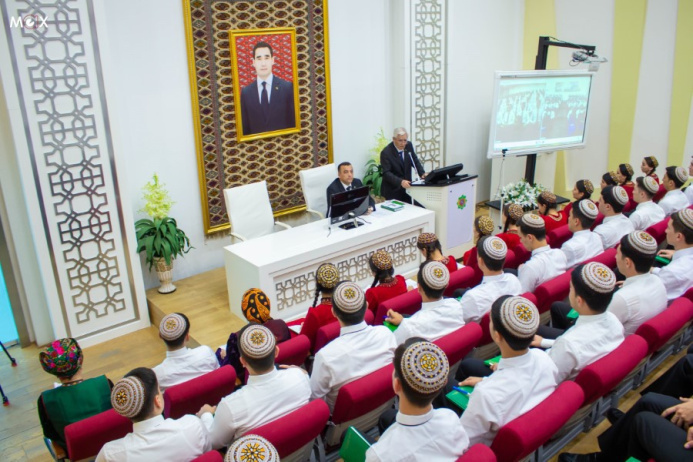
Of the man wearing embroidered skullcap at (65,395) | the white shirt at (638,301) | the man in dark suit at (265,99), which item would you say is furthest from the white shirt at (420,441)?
the man in dark suit at (265,99)

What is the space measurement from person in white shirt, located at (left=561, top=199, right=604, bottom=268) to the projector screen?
262 cm

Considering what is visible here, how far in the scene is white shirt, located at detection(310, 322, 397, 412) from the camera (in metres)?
2.65

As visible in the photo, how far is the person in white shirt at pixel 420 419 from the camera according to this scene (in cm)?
195

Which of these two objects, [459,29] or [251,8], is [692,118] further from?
[251,8]

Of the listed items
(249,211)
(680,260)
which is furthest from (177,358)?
(680,260)

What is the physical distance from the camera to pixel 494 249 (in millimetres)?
3316

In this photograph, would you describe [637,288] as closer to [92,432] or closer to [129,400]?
[129,400]

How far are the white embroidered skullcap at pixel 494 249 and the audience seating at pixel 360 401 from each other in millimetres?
1086

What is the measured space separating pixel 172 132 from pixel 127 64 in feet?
2.34

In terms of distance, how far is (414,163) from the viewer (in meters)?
6.25

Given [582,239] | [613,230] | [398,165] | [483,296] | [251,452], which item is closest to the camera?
[251,452]

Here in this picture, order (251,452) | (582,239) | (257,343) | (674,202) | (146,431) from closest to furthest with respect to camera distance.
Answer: (251,452) → (146,431) → (257,343) → (582,239) → (674,202)

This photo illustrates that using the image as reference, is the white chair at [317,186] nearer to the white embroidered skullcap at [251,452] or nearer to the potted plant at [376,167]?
the potted plant at [376,167]

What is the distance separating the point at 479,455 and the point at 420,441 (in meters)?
0.21
